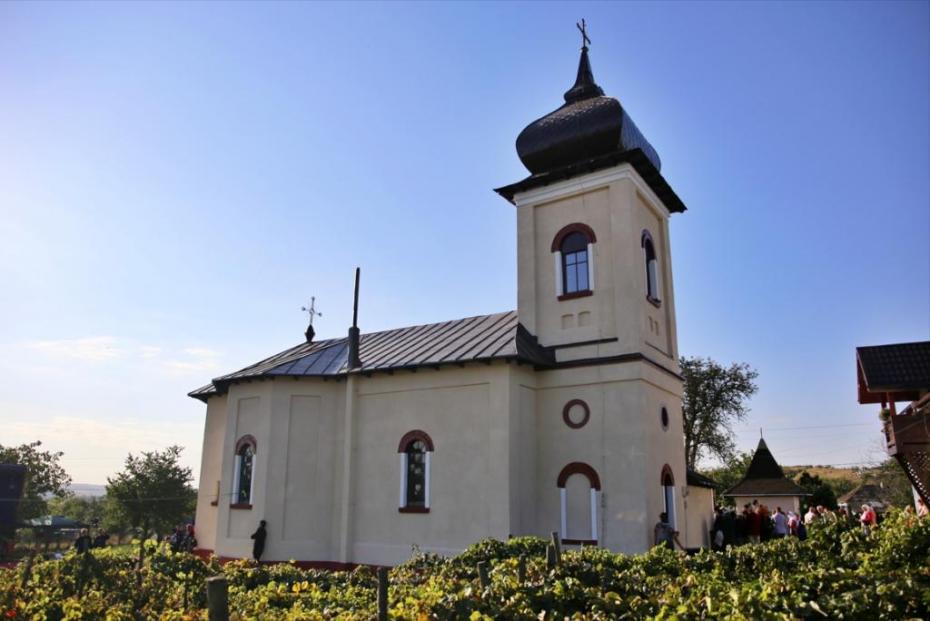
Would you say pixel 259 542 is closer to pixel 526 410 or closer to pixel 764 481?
pixel 526 410

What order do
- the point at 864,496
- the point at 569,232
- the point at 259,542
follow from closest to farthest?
the point at 259,542 → the point at 569,232 → the point at 864,496

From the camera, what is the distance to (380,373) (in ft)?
64.6

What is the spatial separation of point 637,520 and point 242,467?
1171 centimetres

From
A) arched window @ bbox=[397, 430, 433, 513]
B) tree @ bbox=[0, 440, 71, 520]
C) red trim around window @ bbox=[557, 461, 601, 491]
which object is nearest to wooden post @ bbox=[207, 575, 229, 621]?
red trim around window @ bbox=[557, 461, 601, 491]

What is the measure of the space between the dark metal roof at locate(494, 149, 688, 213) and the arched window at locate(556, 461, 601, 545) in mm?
7988

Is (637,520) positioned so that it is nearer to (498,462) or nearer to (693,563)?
(498,462)

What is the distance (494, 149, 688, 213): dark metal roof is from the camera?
18281mm

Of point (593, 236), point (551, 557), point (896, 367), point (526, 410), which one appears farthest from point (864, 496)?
point (551, 557)

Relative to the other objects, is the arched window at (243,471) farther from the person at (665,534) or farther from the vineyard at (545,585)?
the person at (665,534)

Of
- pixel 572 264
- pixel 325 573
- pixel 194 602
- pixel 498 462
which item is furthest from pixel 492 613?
pixel 572 264

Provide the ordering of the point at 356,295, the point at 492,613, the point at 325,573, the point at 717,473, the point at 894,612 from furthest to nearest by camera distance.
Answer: the point at 717,473 < the point at 356,295 < the point at 325,573 < the point at 492,613 < the point at 894,612

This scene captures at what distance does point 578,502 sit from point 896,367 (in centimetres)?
812

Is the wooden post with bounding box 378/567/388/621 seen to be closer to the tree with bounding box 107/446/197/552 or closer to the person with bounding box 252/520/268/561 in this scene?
the person with bounding box 252/520/268/561

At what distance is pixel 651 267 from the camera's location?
781 inches
